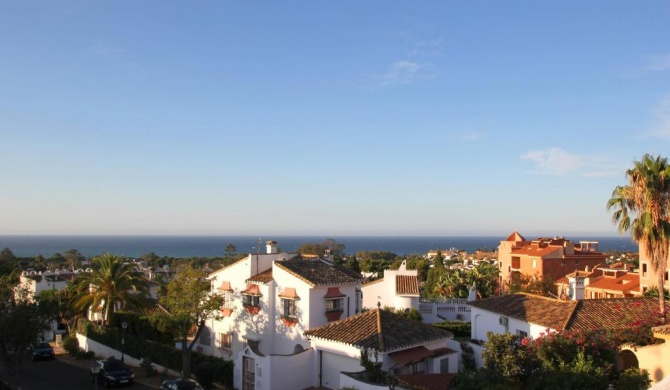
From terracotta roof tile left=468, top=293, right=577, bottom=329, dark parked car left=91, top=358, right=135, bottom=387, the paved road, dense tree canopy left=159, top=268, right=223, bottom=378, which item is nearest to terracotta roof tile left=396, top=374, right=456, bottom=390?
terracotta roof tile left=468, top=293, right=577, bottom=329

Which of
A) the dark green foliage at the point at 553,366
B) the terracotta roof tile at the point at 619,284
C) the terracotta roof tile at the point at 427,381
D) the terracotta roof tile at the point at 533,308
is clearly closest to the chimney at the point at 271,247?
the terracotta roof tile at the point at 533,308

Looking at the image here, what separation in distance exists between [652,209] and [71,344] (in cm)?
3590

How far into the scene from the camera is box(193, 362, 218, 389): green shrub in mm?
26656

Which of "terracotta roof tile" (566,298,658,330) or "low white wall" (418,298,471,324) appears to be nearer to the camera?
"terracotta roof tile" (566,298,658,330)

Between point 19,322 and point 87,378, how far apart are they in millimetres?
7592

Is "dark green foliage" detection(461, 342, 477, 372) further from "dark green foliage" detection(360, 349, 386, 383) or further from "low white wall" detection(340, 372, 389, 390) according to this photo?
"low white wall" detection(340, 372, 389, 390)

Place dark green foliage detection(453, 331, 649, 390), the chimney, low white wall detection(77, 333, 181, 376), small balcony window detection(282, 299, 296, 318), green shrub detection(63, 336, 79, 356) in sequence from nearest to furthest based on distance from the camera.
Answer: dark green foliage detection(453, 331, 649, 390)
small balcony window detection(282, 299, 296, 318)
low white wall detection(77, 333, 181, 376)
the chimney
green shrub detection(63, 336, 79, 356)

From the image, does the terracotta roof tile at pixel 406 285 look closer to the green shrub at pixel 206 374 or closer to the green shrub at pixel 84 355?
the green shrub at pixel 206 374

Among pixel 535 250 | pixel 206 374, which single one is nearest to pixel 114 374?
pixel 206 374

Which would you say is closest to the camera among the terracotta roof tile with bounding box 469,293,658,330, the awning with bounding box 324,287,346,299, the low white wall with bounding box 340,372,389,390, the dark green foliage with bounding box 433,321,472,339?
the low white wall with bounding box 340,372,389,390

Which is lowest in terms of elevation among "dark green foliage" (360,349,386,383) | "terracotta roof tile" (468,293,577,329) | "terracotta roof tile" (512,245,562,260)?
"dark green foliage" (360,349,386,383)

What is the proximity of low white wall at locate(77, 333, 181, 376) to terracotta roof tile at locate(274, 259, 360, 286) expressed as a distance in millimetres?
8234

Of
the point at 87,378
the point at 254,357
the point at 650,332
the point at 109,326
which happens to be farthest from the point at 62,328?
the point at 650,332

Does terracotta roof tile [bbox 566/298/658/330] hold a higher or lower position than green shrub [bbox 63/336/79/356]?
higher
